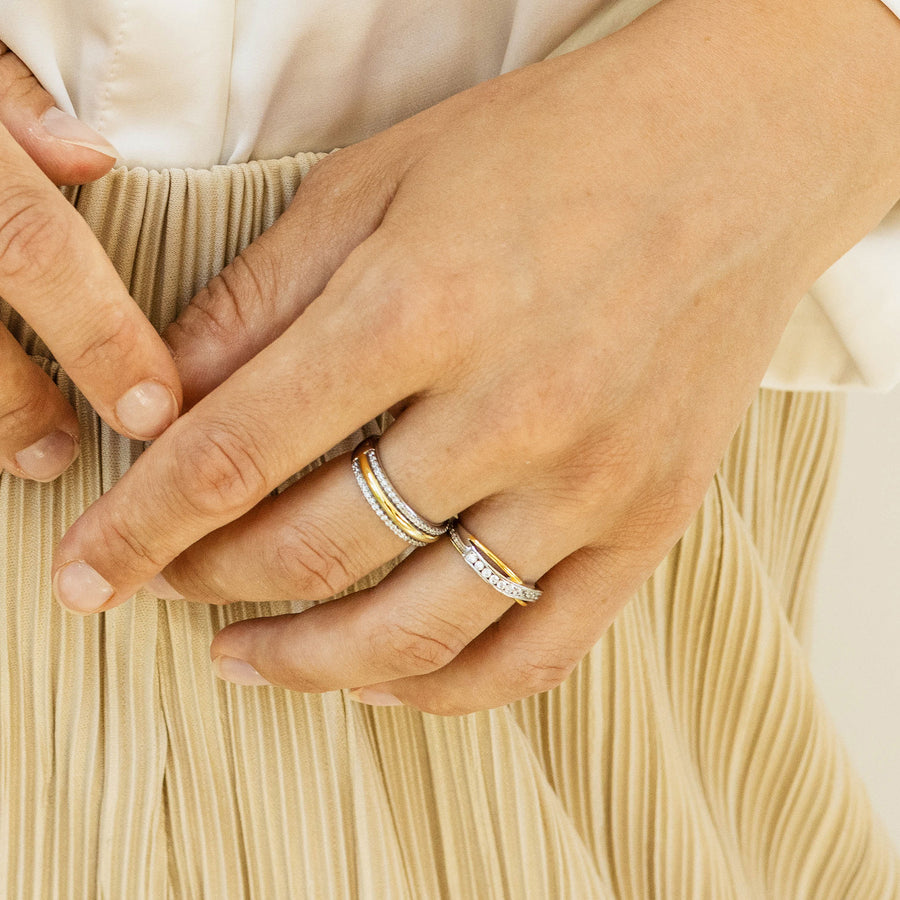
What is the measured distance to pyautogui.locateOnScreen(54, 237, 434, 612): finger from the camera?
43 cm

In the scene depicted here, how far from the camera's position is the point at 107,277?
43 cm

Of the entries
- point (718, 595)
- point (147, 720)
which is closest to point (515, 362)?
point (147, 720)

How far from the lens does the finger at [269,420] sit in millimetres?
427

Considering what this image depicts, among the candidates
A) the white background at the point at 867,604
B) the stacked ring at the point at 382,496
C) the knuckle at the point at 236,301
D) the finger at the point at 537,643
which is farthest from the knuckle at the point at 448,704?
the white background at the point at 867,604

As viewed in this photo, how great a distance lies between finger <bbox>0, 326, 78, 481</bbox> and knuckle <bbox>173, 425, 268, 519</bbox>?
79mm

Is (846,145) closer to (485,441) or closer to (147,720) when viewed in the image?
(485,441)

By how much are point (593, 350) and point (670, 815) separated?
40 cm

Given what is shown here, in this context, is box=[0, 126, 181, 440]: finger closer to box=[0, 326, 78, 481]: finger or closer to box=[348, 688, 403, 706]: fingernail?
box=[0, 326, 78, 481]: finger

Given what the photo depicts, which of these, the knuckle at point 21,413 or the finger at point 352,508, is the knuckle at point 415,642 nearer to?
the finger at point 352,508

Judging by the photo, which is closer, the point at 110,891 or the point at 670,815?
the point at 110,891

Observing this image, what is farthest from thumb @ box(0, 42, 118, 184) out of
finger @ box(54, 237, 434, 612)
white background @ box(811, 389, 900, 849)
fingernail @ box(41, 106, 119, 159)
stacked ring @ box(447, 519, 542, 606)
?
white background @ box(811, 389, 900, 849)

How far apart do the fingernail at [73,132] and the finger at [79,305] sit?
0.03 meters

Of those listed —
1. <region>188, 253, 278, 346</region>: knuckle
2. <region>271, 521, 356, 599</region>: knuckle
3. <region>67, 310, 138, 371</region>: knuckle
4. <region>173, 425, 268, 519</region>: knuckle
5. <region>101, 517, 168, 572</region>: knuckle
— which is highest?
<region>188, 253, 278, 346</region>: knuckle

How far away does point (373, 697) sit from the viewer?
555mm
